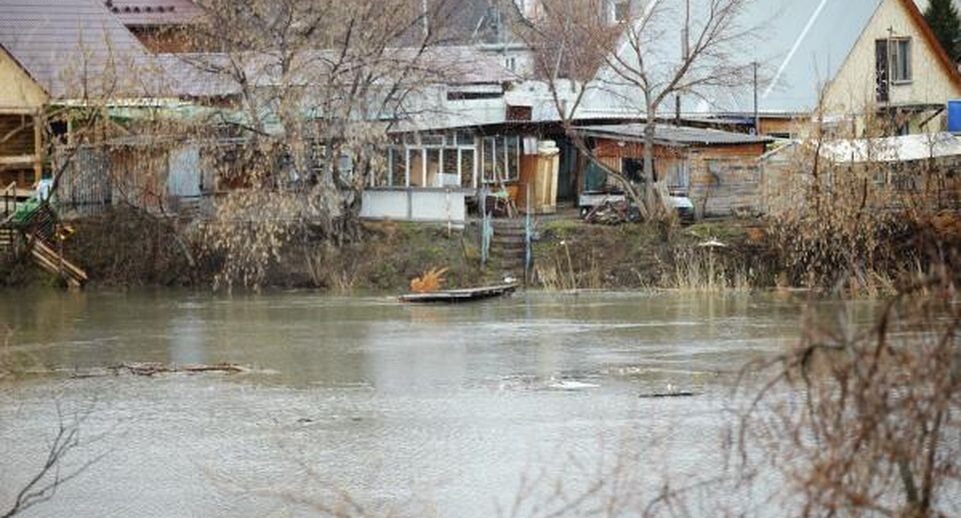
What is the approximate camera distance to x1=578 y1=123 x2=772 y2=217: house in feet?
107

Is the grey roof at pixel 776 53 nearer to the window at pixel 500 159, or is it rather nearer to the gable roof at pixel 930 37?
the gable roof at pixel 930 37

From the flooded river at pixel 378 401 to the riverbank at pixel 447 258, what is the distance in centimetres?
173

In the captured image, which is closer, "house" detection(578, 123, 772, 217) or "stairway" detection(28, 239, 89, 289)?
"stairway" detection(28, 239, 89, 289)

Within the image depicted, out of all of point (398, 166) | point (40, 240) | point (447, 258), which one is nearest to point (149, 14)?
point (398, 166)

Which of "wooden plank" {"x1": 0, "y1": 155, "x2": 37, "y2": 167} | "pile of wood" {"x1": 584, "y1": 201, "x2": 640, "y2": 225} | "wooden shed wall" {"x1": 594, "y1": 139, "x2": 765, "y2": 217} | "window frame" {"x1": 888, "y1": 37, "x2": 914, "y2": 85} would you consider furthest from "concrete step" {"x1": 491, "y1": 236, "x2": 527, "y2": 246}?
"window frame" {"x1": 888, "y1": 37, "x2": 914, "y2": 85}

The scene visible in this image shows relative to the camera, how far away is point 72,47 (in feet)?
116

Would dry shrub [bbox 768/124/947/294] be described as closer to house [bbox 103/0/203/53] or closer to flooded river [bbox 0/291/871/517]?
flooded river [bbox 0/291/871/517]

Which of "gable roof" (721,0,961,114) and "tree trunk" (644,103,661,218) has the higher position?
"gable roof" (721,0,961,114)

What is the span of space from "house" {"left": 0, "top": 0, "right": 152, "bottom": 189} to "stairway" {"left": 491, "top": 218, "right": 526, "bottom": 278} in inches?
306

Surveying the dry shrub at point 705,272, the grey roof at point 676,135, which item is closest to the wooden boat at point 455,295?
the dry shrub at point 705,272

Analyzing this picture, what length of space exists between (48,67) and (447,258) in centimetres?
1040

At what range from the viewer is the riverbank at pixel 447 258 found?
30484 mm

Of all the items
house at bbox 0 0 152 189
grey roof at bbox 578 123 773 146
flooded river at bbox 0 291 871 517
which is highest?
house at bbox 0 0 152 189

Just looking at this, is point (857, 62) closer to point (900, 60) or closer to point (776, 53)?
point (900, 60)
